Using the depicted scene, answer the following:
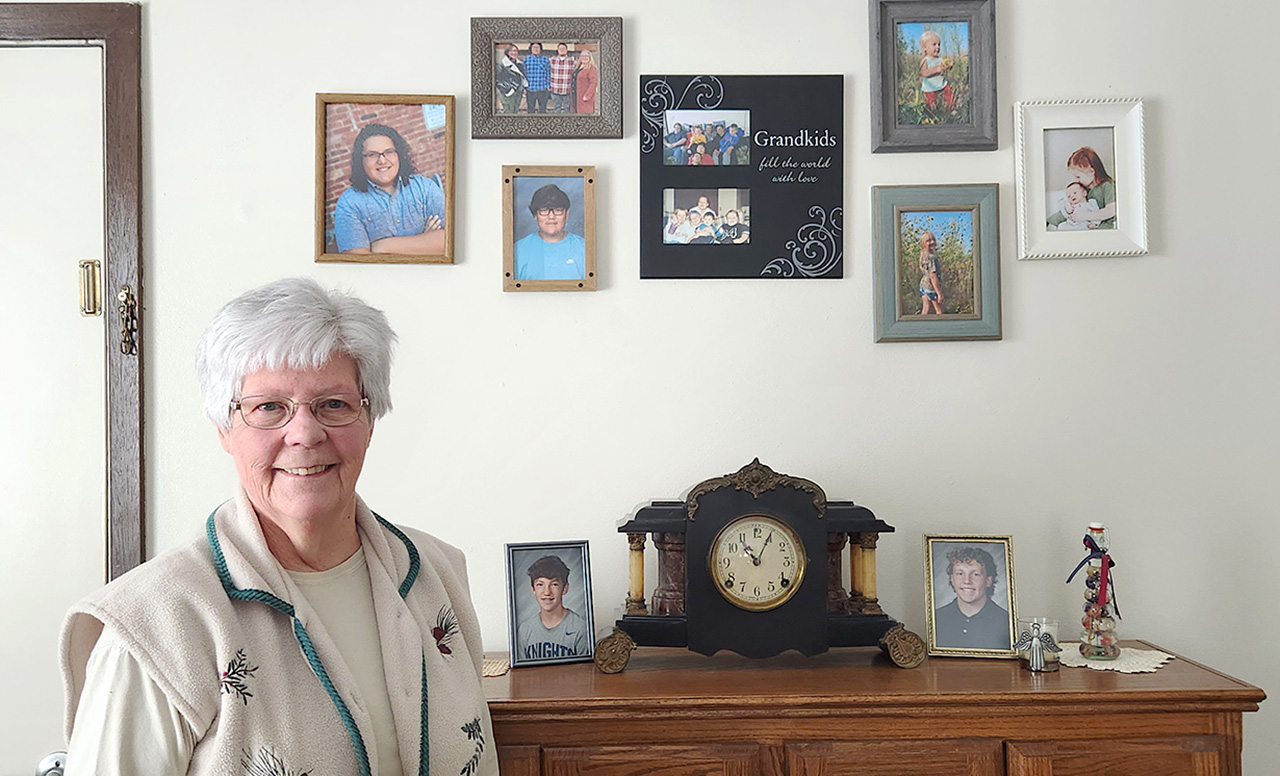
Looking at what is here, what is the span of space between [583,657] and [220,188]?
1.20 metres

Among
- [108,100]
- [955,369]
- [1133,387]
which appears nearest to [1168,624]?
[1133,387]

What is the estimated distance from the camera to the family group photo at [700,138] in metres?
2.07

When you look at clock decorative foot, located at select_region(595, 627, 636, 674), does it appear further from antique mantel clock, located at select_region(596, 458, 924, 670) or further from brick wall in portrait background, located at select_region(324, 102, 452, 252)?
brick wall in portrait background, located at select_region(324, 102, 452, 252)

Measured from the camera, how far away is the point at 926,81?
2086mm

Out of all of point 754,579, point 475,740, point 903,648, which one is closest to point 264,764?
point 475,740

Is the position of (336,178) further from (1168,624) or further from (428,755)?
(1168,624)

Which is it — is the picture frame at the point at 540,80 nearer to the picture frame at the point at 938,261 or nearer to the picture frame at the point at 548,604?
the picture frame at the point at 938,261

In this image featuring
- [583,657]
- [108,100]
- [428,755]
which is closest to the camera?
[428,755]

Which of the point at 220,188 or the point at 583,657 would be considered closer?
the point at 583,657

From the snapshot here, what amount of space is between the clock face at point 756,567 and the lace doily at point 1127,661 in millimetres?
545

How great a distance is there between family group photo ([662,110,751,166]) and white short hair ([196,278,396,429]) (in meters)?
0.89

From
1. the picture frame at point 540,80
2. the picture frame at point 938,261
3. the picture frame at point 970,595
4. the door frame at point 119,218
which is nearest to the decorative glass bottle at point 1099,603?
the picture frame at point 970,595

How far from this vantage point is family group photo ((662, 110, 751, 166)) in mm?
2072

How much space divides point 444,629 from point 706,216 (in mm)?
1007
